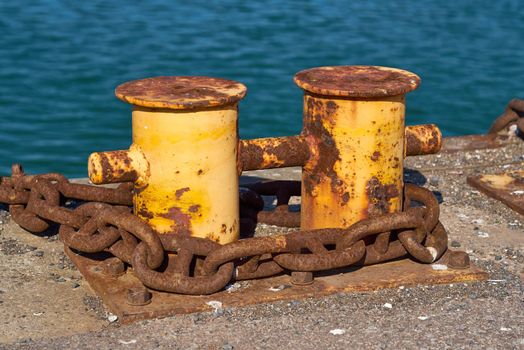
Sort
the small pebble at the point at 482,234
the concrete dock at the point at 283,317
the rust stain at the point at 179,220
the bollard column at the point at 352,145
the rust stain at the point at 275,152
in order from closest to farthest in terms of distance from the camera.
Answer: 1. the concrete dock at the point at 283,317
2. the rust stain at the point at 179,220
3. the bollard column at the point at 352,145
4. the rust stain at the point at 275,152
5. the small pebble at the point at 482,234

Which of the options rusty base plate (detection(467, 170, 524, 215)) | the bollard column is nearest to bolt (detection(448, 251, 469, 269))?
the bollard column

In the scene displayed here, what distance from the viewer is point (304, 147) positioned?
5480 millimetres

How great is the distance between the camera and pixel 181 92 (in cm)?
521

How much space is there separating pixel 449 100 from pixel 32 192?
917cm

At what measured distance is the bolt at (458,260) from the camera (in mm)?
5418

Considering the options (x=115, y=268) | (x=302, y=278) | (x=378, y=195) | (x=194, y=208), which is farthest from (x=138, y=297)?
(x=378, y=195)

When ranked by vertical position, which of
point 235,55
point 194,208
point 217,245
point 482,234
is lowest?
point 235,55

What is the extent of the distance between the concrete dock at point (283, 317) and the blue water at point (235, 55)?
6.23 metres

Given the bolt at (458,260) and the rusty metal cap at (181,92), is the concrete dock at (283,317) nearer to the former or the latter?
the bolt at (458,260)

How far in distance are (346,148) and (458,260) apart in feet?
2.53

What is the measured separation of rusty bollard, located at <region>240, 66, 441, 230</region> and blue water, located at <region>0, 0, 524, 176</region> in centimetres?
638

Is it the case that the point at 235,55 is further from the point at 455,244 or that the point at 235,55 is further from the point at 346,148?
the point at 346,148

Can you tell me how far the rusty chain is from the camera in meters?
4.98

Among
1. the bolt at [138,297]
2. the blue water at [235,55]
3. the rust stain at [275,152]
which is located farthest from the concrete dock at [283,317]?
the blue water at [235,55]
